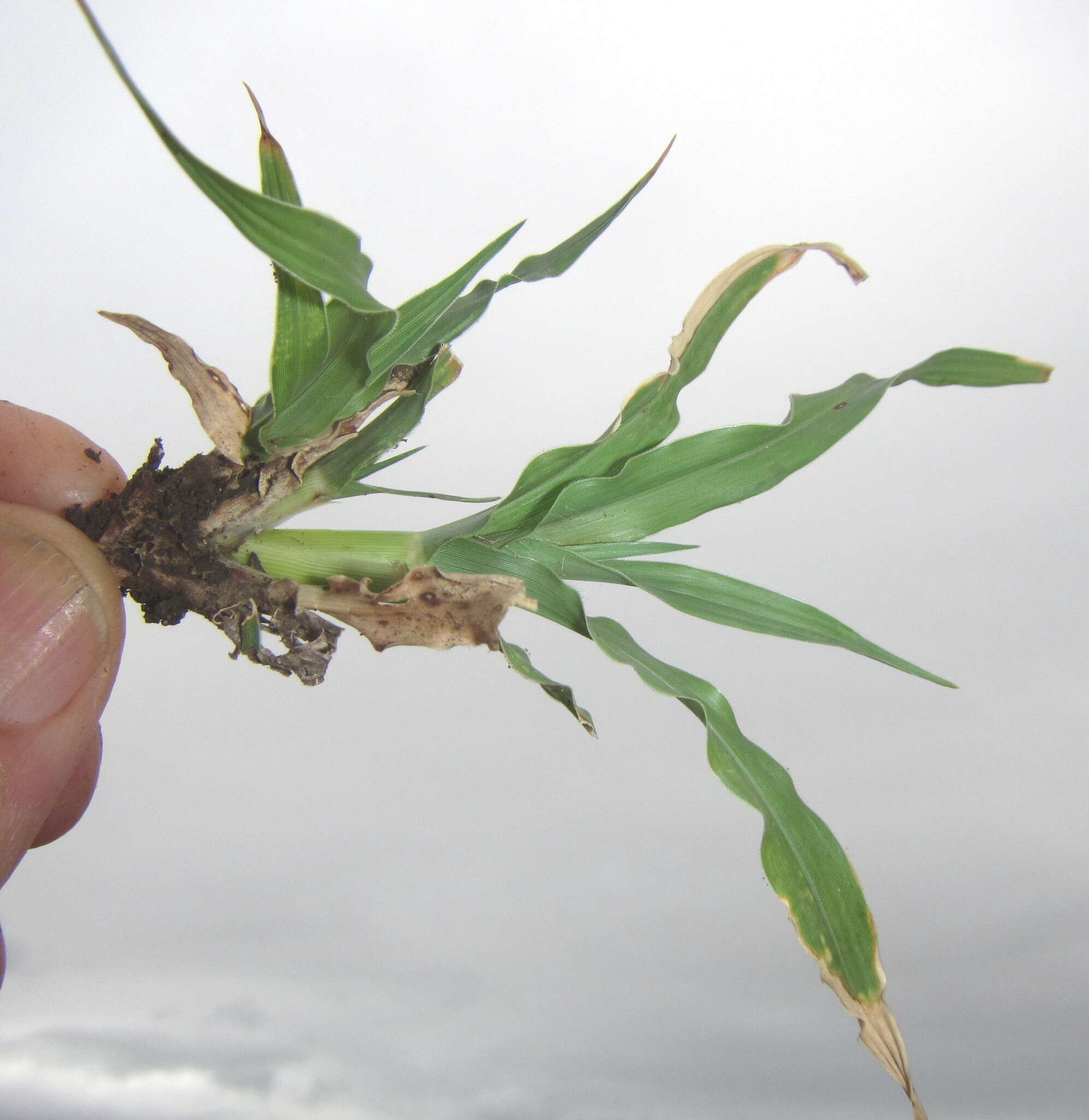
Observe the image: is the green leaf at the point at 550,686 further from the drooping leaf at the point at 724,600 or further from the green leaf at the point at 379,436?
the green leaf at the point at 379,436

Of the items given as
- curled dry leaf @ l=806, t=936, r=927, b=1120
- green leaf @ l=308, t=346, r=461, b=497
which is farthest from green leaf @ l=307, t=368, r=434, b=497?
curled dry leaf @ l=806, t=936, r=927, b=1120

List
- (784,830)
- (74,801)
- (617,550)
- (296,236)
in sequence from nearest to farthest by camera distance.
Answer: (296,236) < (784,830) < (617,550) < (74,801)

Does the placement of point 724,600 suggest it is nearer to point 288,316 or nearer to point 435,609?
point 435,609

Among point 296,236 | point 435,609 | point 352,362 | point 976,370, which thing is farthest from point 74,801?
point 976,370

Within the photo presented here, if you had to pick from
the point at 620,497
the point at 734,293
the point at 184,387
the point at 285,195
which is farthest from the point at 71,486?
the point at 734,293

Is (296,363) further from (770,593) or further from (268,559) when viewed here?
(770,593)

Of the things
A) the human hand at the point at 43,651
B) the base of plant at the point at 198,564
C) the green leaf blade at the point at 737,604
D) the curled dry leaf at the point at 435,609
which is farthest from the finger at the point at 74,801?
the green leaf blade at the point at 737,604
